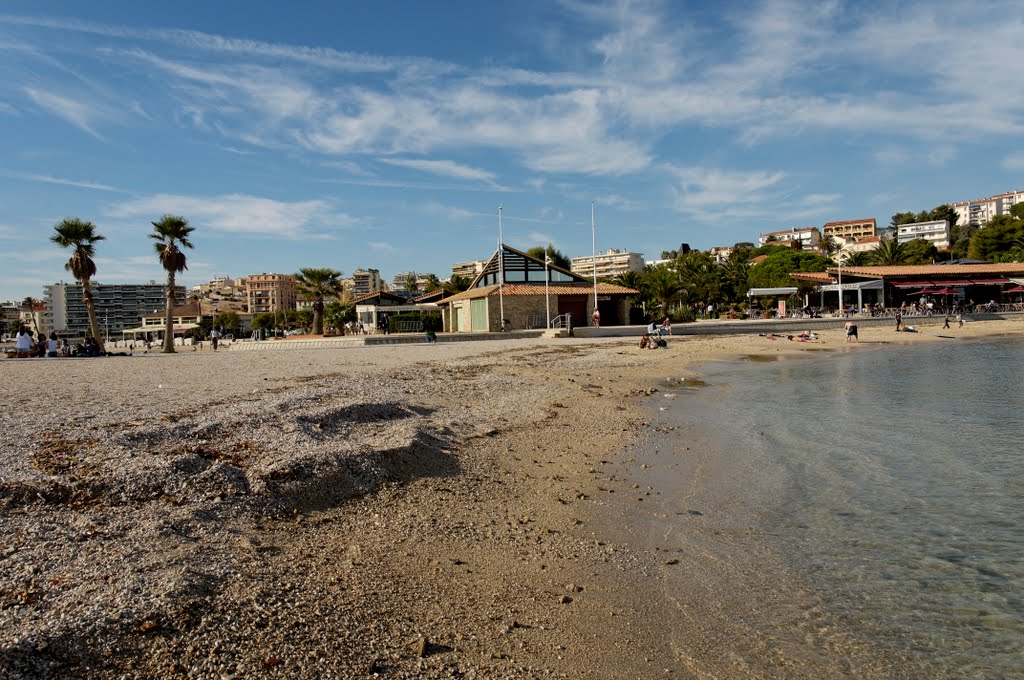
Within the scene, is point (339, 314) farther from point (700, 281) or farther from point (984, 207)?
point (984, 207)

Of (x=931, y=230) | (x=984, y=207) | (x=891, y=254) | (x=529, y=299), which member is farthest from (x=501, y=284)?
(x=984, y=207)

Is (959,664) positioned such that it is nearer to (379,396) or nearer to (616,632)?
(616,632)

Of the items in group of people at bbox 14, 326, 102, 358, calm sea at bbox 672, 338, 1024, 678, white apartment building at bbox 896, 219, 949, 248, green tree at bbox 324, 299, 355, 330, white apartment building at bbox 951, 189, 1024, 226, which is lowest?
calm sea at bbox 672, 338, 1024, 678

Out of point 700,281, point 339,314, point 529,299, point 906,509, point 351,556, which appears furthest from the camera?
point 700,281

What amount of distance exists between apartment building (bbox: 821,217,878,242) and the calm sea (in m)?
189

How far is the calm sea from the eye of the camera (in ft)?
14.8

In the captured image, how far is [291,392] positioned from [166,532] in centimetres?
756

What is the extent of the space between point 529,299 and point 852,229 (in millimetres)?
178974

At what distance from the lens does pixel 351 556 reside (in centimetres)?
529

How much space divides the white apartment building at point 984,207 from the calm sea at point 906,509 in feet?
664

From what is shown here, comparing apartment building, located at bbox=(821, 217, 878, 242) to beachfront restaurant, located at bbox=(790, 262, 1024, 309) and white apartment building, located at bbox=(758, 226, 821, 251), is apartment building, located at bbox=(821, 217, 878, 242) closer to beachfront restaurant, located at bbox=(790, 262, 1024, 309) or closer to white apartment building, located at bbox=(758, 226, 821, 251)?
white apartment building, located at bbox=(758, 226, 821, 251)

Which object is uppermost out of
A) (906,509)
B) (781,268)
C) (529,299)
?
(781,268)

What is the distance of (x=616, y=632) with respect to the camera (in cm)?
436

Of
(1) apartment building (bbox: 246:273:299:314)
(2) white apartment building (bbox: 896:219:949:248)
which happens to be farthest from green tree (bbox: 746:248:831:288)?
(1) apartment building (bbox: 246:273:299:314)
